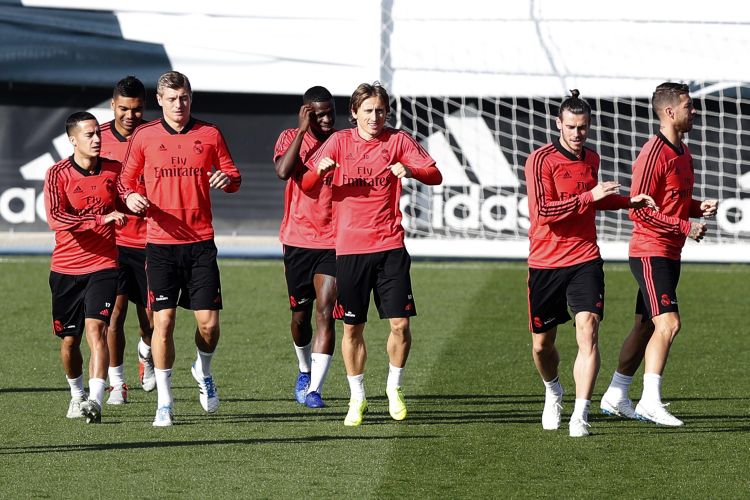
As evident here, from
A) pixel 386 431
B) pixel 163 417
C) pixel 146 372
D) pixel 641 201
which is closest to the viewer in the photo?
pixel 641 201

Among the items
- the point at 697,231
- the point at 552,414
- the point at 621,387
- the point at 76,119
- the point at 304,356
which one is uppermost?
the point at 76,119

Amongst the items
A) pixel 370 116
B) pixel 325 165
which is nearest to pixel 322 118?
pixel 370 116

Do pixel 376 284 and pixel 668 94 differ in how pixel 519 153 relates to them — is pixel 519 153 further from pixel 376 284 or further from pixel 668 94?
pixel 376 284

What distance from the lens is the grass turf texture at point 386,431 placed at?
6.20 metres

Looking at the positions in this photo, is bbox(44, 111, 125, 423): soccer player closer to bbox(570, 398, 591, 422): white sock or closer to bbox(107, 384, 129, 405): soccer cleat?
bbox(107, 384, 129, 405): soccer cleat

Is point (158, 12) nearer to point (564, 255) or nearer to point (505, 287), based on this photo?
point (505, 287)

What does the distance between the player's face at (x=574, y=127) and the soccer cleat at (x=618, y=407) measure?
5.03 ft

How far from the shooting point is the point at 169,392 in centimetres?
759

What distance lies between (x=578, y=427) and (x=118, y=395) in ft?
9.30

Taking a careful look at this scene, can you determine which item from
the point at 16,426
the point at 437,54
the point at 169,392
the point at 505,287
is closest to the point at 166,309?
the point at 169,392

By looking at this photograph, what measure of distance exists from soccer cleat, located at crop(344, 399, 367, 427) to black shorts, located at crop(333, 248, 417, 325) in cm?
45

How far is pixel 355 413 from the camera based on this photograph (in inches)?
298

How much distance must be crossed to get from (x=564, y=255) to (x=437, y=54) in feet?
30.3

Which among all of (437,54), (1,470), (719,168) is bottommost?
(1,470)
